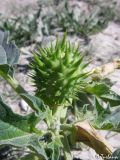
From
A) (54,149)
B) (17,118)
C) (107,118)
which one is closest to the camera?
(17,118)

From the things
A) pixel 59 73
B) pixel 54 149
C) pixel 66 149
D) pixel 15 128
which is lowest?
pixel 66 149

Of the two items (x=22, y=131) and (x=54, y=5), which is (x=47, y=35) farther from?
(x=22, y=131)

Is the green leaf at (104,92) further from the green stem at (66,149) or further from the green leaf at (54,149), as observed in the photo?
the green leaf at (54,149)

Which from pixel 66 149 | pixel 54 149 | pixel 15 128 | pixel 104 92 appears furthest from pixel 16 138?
pixel 104 92

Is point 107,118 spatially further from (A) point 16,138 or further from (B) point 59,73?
(A) point 16,138

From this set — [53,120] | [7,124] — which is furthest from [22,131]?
[53,120]
